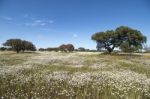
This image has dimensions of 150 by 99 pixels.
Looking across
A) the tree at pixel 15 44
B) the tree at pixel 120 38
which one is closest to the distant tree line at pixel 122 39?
the tree at pixel 120 38

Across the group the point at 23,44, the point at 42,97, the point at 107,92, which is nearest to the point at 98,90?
the point at 107,92

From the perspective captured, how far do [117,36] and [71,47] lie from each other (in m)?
73.7

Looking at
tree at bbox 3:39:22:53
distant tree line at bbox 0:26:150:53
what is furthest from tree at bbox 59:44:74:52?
distant tree line at bbox 0:26:150:53

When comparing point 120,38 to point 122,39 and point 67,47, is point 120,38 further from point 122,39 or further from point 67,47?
point 67,47

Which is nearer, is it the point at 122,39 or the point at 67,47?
the point at 122,39

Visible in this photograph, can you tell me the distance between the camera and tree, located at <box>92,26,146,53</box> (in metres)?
74.6

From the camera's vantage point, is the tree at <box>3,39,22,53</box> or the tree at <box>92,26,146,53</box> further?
the tree at <box>3,39,22,53</box>

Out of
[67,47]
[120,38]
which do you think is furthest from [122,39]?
[67,47]

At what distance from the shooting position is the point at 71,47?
148500 millimetres

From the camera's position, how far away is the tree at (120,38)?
7462cm

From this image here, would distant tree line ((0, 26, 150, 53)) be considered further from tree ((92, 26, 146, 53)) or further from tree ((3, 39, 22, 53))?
tree ((3, 39, 22, 53))

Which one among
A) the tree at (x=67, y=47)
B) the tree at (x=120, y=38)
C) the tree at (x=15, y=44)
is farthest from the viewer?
the tree at (x=67, y=47)

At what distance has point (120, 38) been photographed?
3071 inches

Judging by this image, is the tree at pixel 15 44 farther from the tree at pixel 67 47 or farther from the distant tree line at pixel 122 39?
the tree at pixel 67 47
